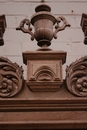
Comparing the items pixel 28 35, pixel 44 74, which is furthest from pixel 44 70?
pixel 28 35

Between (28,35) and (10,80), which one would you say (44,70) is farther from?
(28,35)

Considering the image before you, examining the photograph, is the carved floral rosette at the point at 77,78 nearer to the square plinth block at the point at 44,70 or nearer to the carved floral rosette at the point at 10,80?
the square plinth block at the point at 44,70

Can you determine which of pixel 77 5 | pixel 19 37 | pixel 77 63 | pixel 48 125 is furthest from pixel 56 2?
pixel 48 125

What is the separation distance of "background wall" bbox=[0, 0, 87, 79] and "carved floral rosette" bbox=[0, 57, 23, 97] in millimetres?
719

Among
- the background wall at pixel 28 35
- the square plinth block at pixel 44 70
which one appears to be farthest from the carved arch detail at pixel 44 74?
the background wall at pixel 28 35

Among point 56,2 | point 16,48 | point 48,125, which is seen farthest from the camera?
point 56,2

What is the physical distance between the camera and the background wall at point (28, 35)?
1847mm

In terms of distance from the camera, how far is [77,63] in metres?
1.06

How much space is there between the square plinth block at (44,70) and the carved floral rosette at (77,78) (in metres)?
0.03

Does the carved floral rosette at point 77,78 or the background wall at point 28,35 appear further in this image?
the background wall at point 28,35

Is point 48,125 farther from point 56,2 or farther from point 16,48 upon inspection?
point 56,2

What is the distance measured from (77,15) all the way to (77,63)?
3.03ft

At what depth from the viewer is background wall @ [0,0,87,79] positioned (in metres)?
1.85

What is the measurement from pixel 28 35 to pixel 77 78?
2.87ft
